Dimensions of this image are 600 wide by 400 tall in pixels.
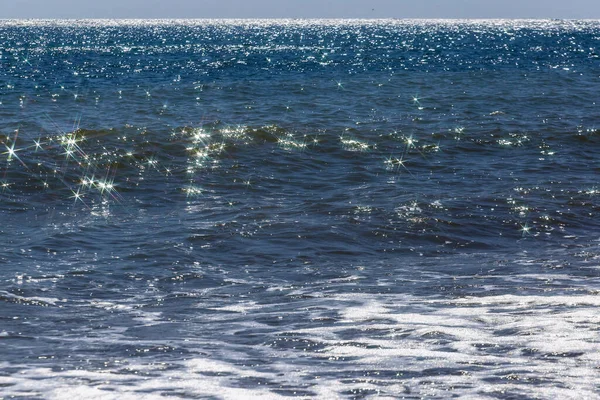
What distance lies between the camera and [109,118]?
92.0 ft

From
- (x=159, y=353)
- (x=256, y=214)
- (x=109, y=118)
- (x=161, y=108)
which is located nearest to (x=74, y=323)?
(x=159, y=353)

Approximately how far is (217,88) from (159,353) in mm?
33269

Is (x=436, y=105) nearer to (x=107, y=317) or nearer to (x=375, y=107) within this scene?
(x=375, y=107)

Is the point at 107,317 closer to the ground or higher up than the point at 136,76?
closer to the ground

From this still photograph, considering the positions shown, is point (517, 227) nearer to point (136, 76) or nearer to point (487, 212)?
point (487, 212)

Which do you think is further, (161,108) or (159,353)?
(161,108)

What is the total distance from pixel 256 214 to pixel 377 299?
5.42 meters

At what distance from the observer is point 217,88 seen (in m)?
40.1

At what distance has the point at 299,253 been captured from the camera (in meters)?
12.3

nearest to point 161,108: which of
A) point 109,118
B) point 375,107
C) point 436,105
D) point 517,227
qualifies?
point 109,118

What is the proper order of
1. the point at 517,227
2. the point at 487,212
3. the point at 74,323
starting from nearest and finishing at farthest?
the point at 74,323
the point at 517,227
the point at 487,212

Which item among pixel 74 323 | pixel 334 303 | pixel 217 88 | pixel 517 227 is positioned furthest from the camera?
pixel 217 88

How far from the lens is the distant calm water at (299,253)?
7094 mm

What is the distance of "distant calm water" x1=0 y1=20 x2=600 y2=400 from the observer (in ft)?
23.3
